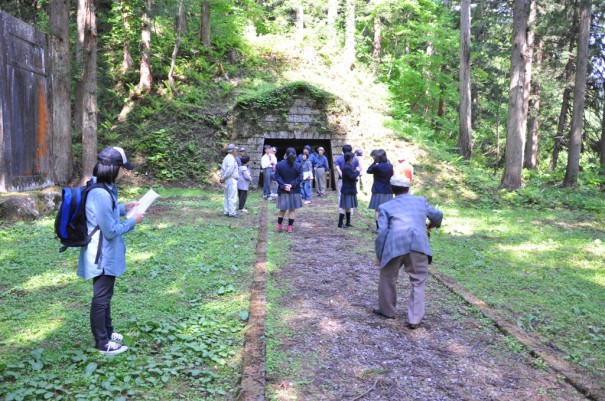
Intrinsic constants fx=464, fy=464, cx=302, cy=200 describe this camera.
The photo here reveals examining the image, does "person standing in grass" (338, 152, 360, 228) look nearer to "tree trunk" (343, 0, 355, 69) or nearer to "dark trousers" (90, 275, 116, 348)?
"dark trousers" (90, 275, 116, 348)

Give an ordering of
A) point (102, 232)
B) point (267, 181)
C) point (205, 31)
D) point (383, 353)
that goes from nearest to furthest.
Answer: point (102, 232) → point (383, 353) → point (267, 181) → point (205, 31)

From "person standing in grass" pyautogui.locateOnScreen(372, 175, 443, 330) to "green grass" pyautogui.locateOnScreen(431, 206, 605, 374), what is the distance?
130 centimetres

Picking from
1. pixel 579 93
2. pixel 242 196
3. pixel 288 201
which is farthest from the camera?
pixel 579 93

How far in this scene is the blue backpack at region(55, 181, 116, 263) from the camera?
3783 mm

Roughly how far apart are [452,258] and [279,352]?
17.1 ft

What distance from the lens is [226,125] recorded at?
19406mm

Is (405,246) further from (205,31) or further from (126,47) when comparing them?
(205,31)

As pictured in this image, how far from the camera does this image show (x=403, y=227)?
5133mm

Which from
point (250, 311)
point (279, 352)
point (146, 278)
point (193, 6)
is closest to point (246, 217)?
point (146, 278)

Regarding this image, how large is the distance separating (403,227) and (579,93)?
16420 mm

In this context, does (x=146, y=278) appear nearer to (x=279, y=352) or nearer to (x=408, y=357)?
(x=279, y=352)

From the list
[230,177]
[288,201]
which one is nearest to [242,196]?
[230,177]

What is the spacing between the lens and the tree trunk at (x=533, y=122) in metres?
24.1

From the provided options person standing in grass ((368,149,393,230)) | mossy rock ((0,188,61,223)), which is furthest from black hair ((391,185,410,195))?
mossy rock ((0,188,61,223))
